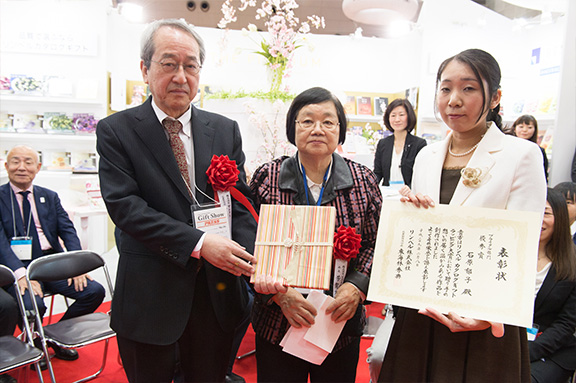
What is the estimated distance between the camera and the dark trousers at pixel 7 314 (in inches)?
107

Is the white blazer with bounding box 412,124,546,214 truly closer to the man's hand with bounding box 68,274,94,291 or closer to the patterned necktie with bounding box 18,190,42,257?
the man's hand with bounding box 68,274,94,291

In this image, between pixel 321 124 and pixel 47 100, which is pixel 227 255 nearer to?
pixel 321 124

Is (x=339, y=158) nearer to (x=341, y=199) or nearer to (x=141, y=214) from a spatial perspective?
(x=341, y=199)

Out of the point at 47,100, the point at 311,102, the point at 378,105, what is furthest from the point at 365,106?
the point at 311,102

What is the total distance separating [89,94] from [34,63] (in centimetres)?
95

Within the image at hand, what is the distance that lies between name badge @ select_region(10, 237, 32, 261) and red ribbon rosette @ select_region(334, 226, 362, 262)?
3014 millimetres

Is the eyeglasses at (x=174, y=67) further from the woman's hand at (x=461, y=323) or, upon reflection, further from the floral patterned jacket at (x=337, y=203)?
the woman's hand at (x=461, y=323)

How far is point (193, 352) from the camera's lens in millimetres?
1592

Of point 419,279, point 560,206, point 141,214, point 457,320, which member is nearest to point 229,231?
point 141,214

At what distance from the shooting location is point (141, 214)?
1.41 meters

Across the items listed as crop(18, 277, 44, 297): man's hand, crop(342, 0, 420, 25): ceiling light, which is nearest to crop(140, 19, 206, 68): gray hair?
crop(18, 277, 44, 297): man's hand

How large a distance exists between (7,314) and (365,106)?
5.95 m

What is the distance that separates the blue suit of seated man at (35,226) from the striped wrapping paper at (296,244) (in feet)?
8.01

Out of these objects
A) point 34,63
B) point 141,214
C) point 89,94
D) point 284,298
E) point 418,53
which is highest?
point 418,53
